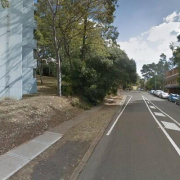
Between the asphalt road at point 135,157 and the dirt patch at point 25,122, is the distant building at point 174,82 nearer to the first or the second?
the dirt patch at point 25,122

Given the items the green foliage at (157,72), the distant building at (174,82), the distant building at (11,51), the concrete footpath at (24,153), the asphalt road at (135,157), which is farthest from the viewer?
the green foliage at (157,72)

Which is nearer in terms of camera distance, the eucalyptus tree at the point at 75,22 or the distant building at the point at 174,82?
the eucalyptus tree at the point at 75,22

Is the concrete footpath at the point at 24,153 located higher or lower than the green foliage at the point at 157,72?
lower

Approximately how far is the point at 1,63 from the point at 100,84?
379 inches

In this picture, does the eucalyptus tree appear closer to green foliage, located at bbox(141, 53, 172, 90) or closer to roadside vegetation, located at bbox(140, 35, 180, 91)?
roadside vegetation, located at bbox(140, 35, 180, 91)

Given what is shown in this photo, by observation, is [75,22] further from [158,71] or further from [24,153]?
[158,71]

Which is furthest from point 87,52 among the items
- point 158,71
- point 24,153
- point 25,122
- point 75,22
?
point 158,71

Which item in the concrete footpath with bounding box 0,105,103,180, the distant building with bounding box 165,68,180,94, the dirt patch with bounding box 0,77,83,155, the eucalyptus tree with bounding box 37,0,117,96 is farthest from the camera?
the distant building with bounding box 165,68,180,94

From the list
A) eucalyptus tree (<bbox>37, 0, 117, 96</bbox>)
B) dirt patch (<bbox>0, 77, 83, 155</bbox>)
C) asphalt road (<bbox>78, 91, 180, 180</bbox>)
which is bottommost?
asphalt road (<bbox>78, 91, 180, 180</bbox>)

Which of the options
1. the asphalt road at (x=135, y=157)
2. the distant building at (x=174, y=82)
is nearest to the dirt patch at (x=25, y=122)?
the asphalt road at (x=135, y=157)

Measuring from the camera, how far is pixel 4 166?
199 inches

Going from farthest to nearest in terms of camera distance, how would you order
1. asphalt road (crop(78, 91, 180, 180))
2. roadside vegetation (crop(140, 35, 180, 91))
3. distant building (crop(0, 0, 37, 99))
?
1. roadside vegetation (crop(140, 35, 180, 91))
2. distant building (crop(0, 0, 37, 99))
3. asphalt road (crop(78, 91, 180, 180))

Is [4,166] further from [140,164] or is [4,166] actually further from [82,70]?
[82,70]

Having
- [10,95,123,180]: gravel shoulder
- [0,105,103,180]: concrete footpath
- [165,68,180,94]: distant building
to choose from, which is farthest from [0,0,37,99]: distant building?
[165,68,180,94]: distant building
